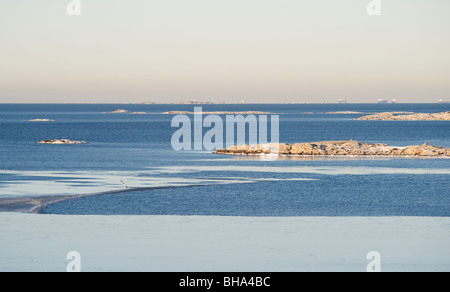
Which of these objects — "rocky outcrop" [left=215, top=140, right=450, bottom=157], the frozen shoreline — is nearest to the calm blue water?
the frozen shoreline

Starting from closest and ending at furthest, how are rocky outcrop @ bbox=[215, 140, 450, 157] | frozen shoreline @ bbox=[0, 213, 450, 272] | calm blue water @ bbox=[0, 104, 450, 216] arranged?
frozen shoreline @ bbox=[0, 213, 450, 272]
calm blue water @ bbox=[0, 104, 450, 216]
rocky outcrop @ bbox=[215, 140, 450, 157]

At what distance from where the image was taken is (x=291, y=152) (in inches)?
2516

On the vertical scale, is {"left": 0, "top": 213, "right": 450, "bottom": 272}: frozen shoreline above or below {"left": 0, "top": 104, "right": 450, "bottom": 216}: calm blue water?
above

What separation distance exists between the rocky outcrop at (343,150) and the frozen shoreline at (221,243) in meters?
36.8

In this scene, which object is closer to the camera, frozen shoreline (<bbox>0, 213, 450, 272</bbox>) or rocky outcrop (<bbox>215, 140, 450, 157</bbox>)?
frozen shoreline (<bbox>0, 213, 450, 272</bbox>)

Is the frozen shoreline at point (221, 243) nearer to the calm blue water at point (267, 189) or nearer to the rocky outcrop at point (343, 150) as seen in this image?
the calm blue water at point (267, 189)

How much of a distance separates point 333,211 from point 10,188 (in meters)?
16.9

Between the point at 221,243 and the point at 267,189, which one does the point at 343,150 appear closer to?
the point at 267,189

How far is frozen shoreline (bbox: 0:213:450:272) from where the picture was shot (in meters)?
17.5

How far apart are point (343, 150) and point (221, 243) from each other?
44.5 m

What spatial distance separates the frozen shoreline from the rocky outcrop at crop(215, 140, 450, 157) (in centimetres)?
3685

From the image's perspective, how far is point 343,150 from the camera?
63188mm

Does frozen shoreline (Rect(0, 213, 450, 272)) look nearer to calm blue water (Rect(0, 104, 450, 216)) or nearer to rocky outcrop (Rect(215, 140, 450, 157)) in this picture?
calm blue water (Rect(0, 104, 450, 216))
